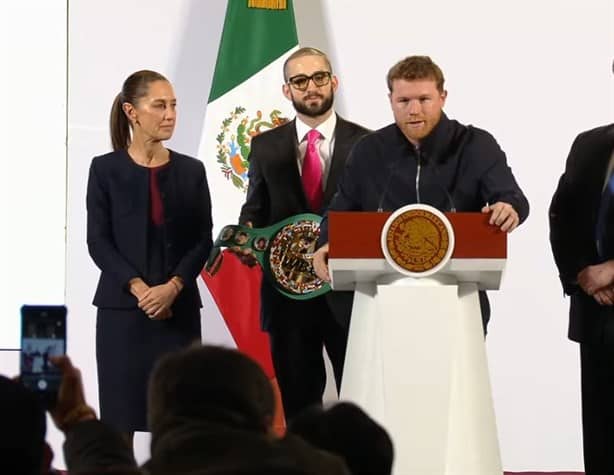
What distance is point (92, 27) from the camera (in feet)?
21.9

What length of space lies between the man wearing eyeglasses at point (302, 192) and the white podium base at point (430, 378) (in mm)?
1130

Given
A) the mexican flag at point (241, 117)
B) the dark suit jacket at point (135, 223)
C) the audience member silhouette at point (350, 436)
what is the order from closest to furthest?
the audience member silhouette at point (350, 436) < the dark suit jacket at point (135, 223) < the mexican flag at point (241, 117)

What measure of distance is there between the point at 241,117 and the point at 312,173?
109cm

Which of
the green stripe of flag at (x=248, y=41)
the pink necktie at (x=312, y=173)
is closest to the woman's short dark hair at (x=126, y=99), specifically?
the pink necktie at (x=312, y=173)

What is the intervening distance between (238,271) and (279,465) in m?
4.45

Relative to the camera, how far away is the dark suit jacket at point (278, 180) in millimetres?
5211

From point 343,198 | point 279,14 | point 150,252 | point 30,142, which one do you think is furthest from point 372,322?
point 30,142

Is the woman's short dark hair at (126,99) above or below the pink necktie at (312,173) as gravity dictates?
above

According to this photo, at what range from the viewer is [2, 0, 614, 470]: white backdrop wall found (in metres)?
6.67

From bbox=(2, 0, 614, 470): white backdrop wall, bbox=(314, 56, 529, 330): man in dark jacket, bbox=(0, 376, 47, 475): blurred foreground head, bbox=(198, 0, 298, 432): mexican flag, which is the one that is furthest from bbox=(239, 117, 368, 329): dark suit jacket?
→ bbox=(0, 376, 47, 475): blurred foreground head

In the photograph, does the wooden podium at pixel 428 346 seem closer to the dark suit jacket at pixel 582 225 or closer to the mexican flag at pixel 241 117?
the dark suit jacket at pixel 582 225

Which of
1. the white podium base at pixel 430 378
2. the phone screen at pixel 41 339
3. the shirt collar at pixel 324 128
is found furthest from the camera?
the shirt collar at pixel 324 128

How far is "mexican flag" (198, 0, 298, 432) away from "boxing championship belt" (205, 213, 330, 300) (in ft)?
3.39

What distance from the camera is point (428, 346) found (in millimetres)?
3939
